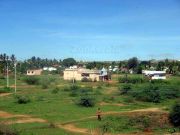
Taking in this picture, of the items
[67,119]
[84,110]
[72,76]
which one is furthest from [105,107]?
[72,76]

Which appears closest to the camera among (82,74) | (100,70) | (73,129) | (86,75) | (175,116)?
(73,129)

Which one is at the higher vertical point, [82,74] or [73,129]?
[82,74]

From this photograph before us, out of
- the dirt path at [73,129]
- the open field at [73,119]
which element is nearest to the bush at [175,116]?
the open field at [73,119]

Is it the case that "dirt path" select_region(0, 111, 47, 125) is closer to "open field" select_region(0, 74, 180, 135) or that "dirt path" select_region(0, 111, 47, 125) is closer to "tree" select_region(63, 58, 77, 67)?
"open field" select_region(0, 74, 180, 135)

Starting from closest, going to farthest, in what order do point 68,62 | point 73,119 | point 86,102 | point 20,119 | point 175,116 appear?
point 175,116 → point 20,119 → point 73,119 → point 86,102 → point 68,62

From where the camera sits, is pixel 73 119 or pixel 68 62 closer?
pixel 73 119

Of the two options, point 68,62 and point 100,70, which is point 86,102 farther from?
point 68,62

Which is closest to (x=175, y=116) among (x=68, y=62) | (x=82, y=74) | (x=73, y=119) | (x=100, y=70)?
(x=73, y=119)

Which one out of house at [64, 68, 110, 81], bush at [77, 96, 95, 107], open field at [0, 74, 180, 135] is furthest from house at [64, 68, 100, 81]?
bush at [77, 96, 95, 107]

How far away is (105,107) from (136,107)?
108 inches

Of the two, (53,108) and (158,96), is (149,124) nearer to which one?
(53,108)

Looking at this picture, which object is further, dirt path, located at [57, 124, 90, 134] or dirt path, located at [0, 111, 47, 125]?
dirt path, located at [0, 111, 47, 125]

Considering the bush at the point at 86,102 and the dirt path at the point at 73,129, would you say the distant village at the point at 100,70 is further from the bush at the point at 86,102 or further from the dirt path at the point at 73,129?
the dirt path at the point at 73,129

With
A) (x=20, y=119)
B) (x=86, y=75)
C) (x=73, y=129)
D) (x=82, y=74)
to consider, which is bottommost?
(x=73, y=129)
